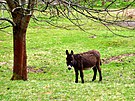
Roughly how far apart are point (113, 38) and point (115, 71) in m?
11.0

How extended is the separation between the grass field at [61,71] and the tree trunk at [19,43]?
482mm

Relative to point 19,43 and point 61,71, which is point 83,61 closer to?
point 19,43

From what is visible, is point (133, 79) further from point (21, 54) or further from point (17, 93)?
point (17, 93)

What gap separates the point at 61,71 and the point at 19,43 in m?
4.28

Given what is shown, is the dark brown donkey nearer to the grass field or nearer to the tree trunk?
the grass field

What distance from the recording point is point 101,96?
9.87 metres

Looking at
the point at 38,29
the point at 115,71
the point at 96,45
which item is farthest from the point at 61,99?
the point at 38,29

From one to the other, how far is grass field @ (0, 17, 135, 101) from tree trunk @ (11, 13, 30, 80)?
0.48m

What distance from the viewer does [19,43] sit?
12938 mm

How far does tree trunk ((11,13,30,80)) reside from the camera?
41.5 feet

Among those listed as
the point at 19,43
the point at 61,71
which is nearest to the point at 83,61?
the point at 19,43

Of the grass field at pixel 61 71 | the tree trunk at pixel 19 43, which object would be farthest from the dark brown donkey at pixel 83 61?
the tree trunk at pixel 19 43

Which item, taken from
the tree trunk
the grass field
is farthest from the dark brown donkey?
the tree trunk

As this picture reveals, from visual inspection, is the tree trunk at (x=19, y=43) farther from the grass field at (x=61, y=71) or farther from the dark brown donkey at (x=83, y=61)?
the dark brown donkey at (x=83, y=61)
